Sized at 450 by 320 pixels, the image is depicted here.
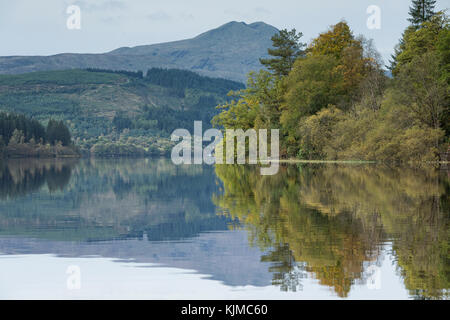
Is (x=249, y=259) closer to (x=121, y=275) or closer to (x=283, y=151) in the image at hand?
(x=121, y=275)

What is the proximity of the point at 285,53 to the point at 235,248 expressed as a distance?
7500 cm

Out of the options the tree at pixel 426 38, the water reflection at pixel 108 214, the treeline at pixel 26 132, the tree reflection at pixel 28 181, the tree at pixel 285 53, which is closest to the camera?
the water reflection at pixel 108 214

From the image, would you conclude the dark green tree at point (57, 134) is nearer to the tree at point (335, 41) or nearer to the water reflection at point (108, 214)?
the tree at point (335, 41)

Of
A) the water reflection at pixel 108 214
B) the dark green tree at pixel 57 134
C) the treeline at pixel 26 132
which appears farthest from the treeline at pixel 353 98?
the dark green tree at pixel 57 134

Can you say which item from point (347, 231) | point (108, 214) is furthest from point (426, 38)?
point (347, 231)

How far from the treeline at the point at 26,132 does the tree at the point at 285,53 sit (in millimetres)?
82501

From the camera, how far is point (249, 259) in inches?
453

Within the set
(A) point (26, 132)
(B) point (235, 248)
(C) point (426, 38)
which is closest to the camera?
(B) point (235, 248)

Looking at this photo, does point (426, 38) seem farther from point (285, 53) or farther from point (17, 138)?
point (17, 138)

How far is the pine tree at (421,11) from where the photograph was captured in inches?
3504

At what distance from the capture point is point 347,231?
47.6 ft

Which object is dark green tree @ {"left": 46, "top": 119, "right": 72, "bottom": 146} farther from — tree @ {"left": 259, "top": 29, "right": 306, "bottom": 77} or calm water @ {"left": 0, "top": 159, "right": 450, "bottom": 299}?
calm water @ {"left": 0, "top": 159, "right": 450, "bottom": 299}
